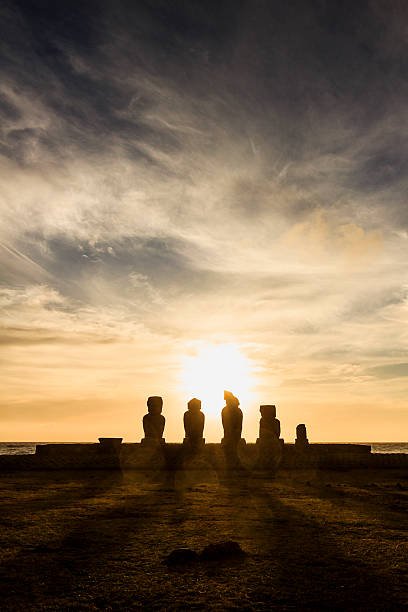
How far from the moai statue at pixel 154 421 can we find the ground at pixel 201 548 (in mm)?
12591

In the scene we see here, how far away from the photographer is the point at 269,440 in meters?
29.4

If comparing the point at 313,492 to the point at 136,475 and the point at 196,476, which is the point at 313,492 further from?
the point at 136,475

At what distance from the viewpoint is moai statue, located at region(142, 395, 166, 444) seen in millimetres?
29125

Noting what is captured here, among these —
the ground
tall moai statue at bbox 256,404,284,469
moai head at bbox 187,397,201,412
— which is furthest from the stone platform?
the ground

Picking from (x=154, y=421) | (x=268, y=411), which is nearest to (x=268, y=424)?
(x=268, y=411)

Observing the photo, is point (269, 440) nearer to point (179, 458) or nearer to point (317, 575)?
point (179, 458)

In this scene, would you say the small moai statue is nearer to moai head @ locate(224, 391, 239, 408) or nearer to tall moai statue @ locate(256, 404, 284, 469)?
tall moai statue @ locate(256, 404, 284, 469)

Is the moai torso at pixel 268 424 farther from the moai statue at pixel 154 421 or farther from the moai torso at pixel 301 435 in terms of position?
the moai statue at pixel 154 421

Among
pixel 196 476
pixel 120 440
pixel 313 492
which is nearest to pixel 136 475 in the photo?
pixel 196 476

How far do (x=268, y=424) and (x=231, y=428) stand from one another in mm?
2575

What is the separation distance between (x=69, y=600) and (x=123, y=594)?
0.67m

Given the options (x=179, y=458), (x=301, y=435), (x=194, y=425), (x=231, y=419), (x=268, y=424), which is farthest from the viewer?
(x=301, y=435)

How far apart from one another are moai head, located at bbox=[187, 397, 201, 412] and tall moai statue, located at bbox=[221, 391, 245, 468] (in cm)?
173

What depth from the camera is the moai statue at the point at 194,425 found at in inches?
1139
